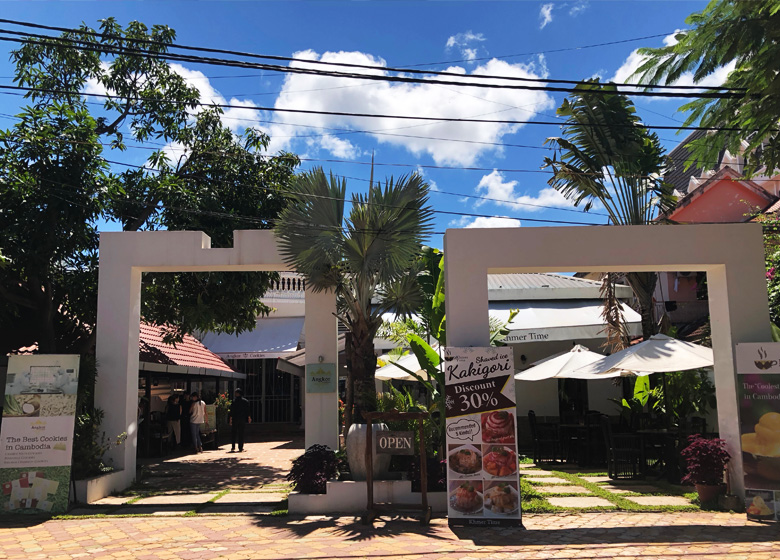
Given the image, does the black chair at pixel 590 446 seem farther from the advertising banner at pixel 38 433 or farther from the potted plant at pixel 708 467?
the advertising banner at pixel 38 433

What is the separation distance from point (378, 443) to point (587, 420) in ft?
19.4

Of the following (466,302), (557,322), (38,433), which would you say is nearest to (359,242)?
(466,302)

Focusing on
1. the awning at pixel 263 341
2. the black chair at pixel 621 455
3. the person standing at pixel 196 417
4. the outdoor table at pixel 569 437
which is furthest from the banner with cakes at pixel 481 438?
the awning at pixel 263 341

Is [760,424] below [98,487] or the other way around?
the other way around

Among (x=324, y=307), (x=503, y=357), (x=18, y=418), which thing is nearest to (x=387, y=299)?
(x=324, y=307)

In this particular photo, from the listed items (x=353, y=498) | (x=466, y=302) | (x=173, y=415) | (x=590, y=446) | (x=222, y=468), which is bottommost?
(x=222, y=468)

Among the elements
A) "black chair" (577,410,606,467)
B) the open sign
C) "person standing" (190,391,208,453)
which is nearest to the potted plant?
the open sign

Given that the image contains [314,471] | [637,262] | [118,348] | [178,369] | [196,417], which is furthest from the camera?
[196,417]

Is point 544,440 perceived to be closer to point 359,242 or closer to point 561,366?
point 561,366

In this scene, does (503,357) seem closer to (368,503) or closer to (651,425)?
(368,503)

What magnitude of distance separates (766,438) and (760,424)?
190mm

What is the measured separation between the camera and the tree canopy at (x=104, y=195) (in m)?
11.7

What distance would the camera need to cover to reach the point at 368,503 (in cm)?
901

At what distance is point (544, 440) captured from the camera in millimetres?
13914
